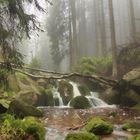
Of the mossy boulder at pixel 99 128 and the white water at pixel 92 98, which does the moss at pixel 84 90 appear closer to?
the white water at pixel 92 98

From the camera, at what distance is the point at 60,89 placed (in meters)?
21.3

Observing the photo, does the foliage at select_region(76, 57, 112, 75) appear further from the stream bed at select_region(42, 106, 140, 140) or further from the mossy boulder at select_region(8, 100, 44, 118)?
the mossy boulder at select_region(8, 100, 44, 118)

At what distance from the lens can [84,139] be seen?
840 cm

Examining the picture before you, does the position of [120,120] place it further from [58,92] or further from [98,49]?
[98,49]

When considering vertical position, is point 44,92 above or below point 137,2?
below

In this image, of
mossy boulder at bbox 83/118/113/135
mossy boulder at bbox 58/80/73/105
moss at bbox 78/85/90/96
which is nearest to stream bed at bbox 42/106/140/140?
mossy boulder at bbox 83/118/113/135

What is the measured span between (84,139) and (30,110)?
559 centimetres

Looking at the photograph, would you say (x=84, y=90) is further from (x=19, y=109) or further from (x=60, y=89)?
(x=19, y=109)

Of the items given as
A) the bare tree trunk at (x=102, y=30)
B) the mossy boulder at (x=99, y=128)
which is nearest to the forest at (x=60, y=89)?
the mossy boulder at (x=99, y=128)

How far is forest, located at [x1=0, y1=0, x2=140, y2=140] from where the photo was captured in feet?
32.7

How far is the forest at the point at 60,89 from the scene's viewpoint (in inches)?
393

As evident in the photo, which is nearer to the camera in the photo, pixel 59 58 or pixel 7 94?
pixel 7 94

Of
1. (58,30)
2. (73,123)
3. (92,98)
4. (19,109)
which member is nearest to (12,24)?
(19,109)

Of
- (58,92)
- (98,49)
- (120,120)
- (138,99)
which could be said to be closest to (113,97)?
(138,99)
